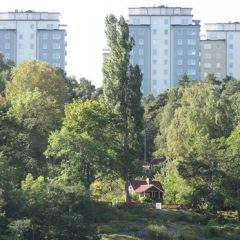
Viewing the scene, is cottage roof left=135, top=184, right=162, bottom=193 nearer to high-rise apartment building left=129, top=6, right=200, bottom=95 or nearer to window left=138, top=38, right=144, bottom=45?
high-rise apartment building left=129, top=6, right=200, bottom=95

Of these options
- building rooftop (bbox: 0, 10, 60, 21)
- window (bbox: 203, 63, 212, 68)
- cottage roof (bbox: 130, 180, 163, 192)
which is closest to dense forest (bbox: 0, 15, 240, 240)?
cottage roof (bbox: 130, 180, 163, 192)

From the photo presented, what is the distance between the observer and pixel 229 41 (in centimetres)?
11688

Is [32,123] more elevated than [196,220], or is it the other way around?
[32,123]

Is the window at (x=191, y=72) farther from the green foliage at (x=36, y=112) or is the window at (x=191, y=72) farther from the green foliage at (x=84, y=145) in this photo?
the green foliage at (x=84, y=145)

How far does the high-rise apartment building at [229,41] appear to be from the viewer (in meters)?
116

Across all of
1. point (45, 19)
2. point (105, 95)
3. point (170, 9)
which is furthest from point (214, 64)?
point (105, 95)

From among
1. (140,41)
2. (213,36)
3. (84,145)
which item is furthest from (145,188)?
(213,36)

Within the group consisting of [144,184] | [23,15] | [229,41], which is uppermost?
[23,15]

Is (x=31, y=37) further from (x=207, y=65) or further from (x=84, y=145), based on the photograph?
(x=84, y=145)

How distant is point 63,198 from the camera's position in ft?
125

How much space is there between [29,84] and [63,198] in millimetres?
25147

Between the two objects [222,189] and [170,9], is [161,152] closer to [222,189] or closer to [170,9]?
[222,189]

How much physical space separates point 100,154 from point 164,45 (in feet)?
218

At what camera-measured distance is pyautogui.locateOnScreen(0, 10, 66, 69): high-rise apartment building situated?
110938mm
